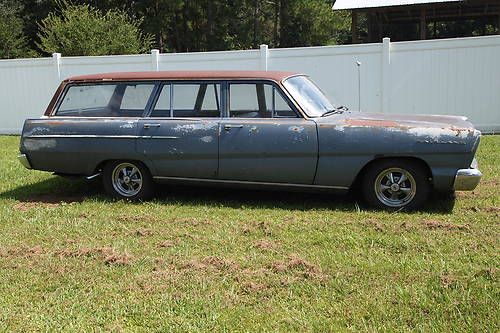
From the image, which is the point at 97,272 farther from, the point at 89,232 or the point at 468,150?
the point at 468,150

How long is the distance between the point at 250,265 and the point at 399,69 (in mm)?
8322

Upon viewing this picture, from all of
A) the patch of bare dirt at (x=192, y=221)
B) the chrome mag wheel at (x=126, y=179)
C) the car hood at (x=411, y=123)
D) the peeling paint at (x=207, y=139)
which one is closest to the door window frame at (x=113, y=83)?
the chrome mag wheel at (x=126, y=179)

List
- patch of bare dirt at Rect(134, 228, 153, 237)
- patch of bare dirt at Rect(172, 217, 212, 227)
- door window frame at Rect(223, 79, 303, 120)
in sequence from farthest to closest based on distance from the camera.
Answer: door window frame at Rect(223, 79, 303, 120), patch of bare dirt at Rect(172, 217, 212, 227), patch of bare dirt at Rect(134, 228, 153, 237)

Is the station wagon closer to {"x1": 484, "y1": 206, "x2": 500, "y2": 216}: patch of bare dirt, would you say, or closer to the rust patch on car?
the rust patch on car

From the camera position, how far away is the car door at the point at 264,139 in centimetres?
586

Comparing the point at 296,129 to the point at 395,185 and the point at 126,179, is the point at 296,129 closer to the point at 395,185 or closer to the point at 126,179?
the point at 395,185

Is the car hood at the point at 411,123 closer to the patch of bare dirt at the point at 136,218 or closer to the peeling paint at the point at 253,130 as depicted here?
the peeling paint at the point at 253,130

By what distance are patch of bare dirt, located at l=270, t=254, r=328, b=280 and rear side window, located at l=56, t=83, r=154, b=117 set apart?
3035mm

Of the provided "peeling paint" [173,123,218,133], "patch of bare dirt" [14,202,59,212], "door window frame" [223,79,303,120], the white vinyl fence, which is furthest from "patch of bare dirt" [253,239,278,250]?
the white vinyl fence

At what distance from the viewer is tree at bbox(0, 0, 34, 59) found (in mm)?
24641

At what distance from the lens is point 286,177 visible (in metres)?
5.98

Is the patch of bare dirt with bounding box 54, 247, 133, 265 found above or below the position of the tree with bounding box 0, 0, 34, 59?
below

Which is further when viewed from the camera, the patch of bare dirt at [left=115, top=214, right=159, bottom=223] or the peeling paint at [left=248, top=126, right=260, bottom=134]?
the peeling paint at [left=248, top=126, right=260, bottom=134]

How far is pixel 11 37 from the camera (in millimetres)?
24984
